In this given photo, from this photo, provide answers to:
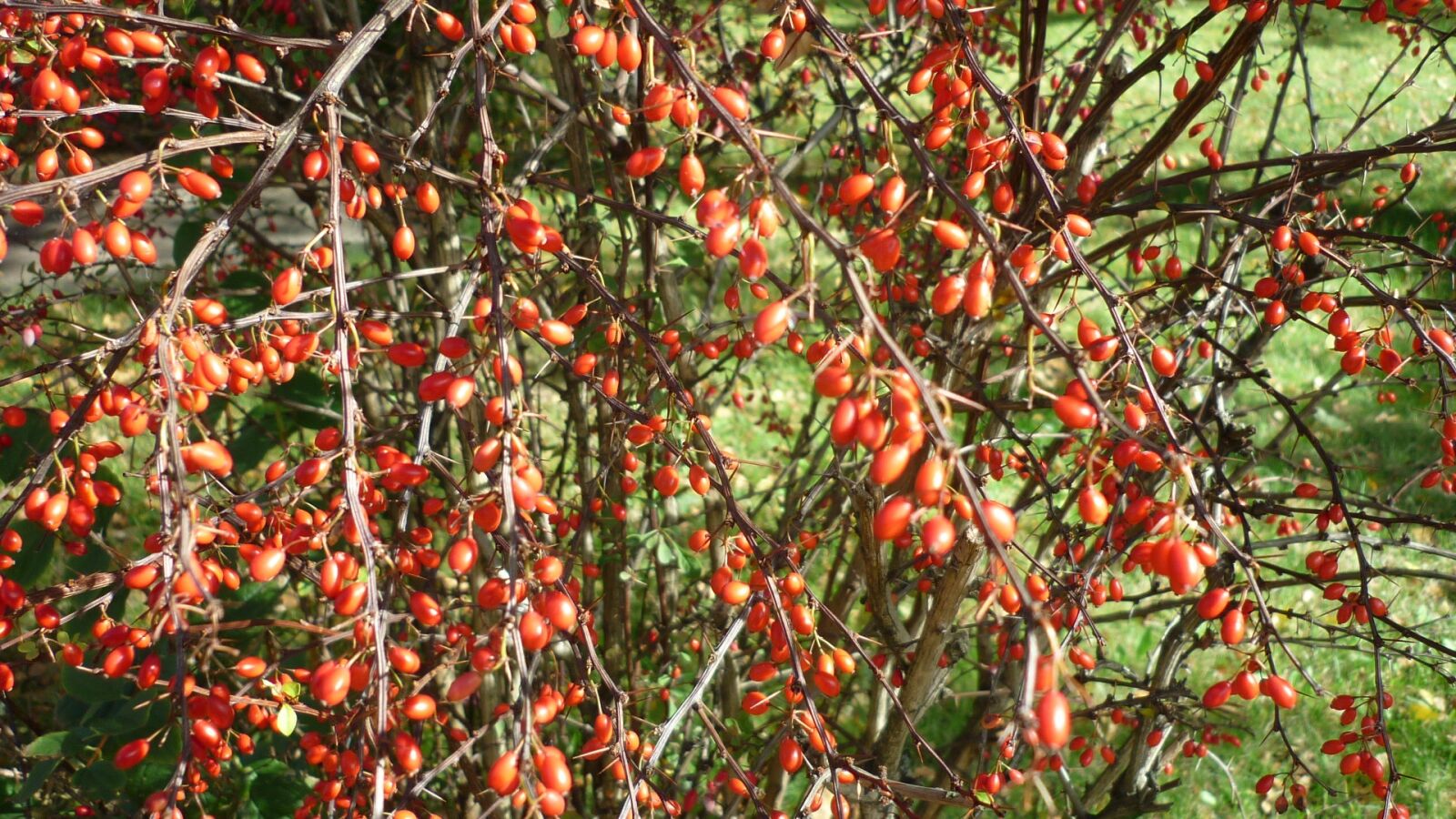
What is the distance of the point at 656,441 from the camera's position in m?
1.74

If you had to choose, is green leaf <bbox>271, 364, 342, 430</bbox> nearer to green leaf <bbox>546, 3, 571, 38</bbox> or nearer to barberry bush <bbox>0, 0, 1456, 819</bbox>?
barberry bush <bbox>0, 0, 1456, 819</bbox>

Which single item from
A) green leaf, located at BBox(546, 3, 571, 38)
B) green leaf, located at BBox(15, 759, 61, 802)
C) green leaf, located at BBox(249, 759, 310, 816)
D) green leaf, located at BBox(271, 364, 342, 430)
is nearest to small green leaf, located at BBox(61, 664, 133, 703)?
green leaf, located at BBox(15, 759, 61, 802)

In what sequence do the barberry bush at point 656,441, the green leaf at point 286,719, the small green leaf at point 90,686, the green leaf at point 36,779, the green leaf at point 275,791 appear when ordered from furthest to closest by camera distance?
the green leaf at point 275,791 < the small green leaf at point 90,686 < the green leaf at point 36,779 < the green leaf at point 286,719 < the barberry bush at point 656,441

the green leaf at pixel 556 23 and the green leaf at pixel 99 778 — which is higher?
the green leaf at pixel 556 23

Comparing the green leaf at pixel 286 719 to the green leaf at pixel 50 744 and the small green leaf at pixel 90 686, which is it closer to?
the small green leaf at pixel 90 686

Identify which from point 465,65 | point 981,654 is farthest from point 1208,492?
point 465,65

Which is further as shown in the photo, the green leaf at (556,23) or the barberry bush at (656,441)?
the green leaf at (556,23)

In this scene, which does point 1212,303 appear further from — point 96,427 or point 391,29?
point 96,427

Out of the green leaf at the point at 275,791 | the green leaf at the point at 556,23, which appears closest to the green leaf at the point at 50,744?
the green leaf at the point at 275,791

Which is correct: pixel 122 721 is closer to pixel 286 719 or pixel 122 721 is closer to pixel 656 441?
pixel 286 719

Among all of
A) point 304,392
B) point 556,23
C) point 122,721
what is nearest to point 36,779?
point 122,721

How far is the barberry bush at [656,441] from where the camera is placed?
111cm

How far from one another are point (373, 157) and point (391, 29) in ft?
4.37

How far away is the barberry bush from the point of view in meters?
1.11
